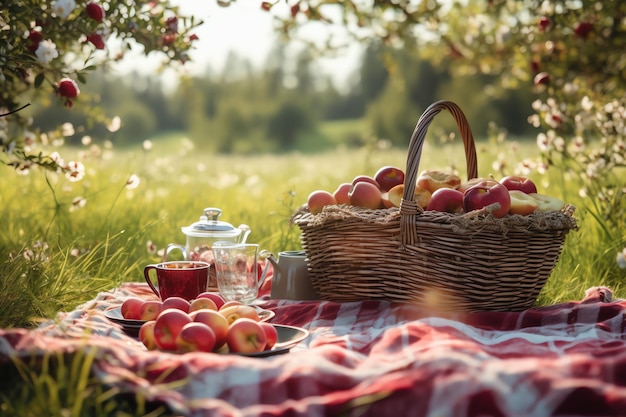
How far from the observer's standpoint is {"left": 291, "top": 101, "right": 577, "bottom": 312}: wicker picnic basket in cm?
267

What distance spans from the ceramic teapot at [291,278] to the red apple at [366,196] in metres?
0.36

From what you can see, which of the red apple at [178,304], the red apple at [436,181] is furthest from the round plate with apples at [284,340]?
the red apple at [436,181]

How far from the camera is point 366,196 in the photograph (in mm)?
2912

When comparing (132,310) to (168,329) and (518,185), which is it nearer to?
(168,329)

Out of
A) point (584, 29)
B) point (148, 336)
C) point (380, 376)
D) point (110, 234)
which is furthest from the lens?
point (584, 29)

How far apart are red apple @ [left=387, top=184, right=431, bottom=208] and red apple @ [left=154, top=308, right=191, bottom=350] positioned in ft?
3.34

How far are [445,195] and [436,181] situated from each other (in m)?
0.22

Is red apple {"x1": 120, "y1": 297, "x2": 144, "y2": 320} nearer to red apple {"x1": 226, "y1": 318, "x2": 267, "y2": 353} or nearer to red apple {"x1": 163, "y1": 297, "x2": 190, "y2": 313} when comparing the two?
red apple {"x1": 163, "y1": 297, "x2": 190, "y2": 313}

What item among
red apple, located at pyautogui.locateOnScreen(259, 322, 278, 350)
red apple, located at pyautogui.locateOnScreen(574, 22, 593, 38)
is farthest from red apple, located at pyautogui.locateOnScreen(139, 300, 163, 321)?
red apple, located at pyautogui.locateOnScreen(574, 22, 593, 38)

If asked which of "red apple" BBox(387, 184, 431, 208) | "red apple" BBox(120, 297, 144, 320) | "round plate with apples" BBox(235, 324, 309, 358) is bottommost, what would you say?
"round plate with apples" BBox(235, 324, 309, 358)

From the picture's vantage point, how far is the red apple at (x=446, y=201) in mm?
Answer: 2787

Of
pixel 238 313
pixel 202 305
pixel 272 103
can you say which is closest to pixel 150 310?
pixel 202 305

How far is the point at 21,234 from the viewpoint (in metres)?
3.90

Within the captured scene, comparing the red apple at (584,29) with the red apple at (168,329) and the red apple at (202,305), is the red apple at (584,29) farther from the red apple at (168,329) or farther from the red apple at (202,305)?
the red apple at (168,329)
